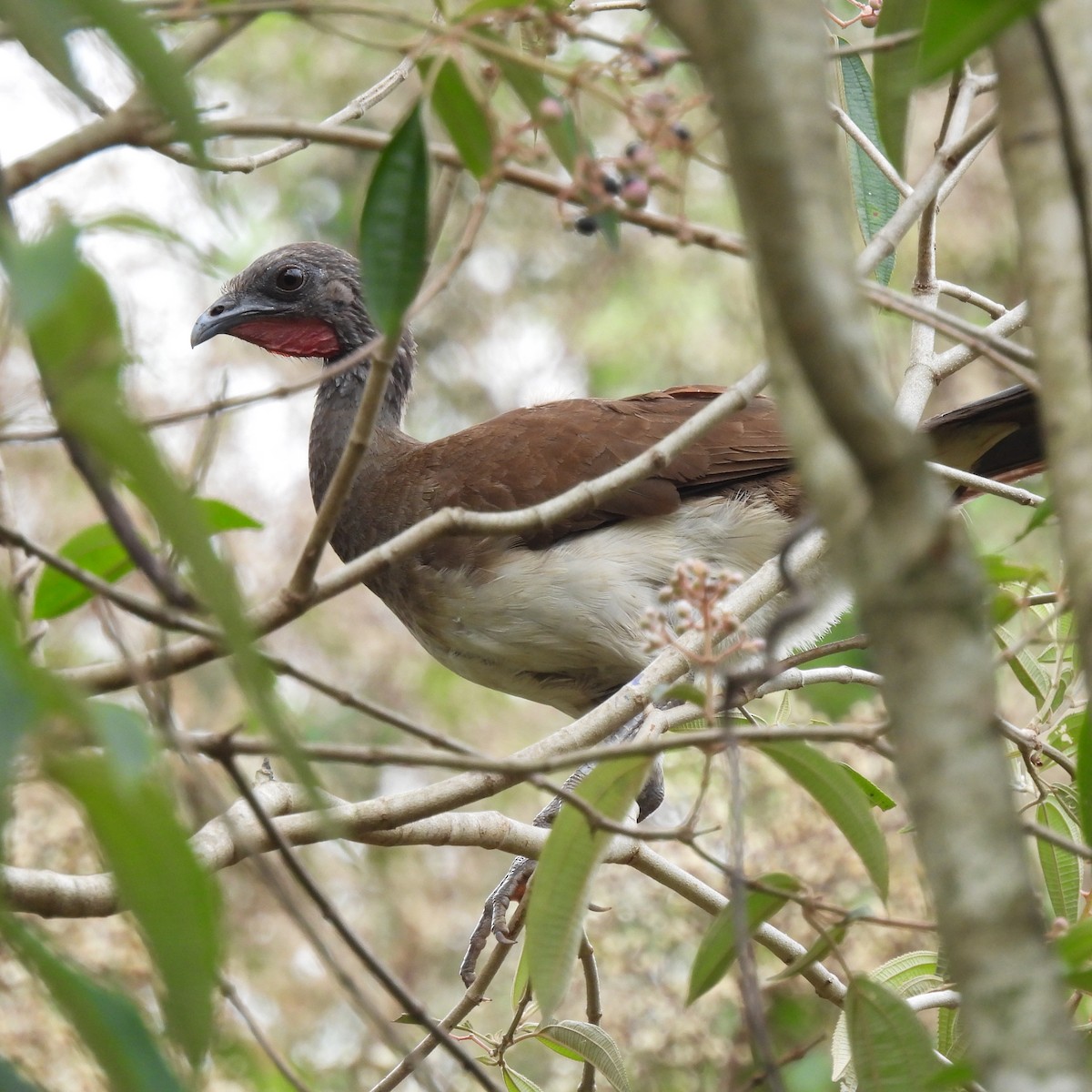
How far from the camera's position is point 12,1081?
86cm

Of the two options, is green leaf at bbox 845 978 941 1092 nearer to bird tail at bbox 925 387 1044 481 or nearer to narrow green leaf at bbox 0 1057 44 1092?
narrow green leaf at bbox 0 1057 44 1092

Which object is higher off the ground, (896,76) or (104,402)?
(896,76)

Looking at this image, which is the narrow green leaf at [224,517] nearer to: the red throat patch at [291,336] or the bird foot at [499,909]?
the bird foot at [499,909]

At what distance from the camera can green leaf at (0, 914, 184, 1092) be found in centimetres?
78

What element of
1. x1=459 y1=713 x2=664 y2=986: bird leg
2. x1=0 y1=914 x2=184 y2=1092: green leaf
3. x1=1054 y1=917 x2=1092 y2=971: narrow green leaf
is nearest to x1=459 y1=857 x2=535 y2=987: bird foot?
x1=459 y1=713 x2=664 y2=986: bird leg

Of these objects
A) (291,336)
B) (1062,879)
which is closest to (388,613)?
(291,336)

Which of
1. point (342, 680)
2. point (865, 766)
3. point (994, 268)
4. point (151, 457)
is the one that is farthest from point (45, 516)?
point (151, 457)

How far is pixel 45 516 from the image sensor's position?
19.4 ft

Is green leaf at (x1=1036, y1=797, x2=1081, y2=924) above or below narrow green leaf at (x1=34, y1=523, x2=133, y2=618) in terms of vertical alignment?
above

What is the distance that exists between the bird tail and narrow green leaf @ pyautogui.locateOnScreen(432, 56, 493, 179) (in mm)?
1787

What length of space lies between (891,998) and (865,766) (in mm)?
3062

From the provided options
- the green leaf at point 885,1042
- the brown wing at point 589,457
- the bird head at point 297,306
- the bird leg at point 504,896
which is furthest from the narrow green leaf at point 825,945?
the bird head at point 297,306

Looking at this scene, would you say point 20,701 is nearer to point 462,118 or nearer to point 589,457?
point 462,118

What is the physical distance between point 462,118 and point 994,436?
6.40 ft
